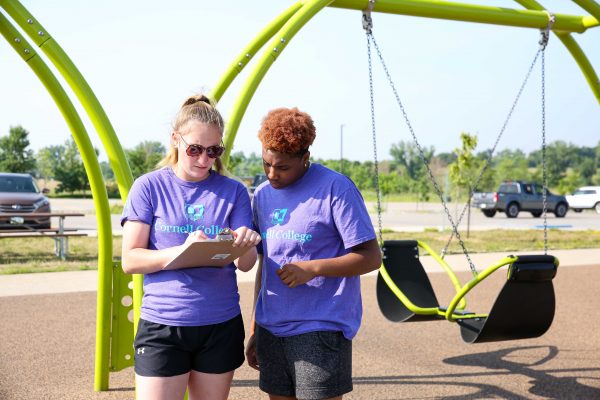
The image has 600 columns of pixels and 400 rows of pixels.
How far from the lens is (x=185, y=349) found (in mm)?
2271

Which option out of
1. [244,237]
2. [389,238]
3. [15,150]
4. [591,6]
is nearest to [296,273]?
[244,237]

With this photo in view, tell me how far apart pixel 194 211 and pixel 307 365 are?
677 mm

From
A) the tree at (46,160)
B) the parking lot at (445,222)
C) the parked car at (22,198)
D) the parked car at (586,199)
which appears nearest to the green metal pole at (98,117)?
the parked car at (22,198)

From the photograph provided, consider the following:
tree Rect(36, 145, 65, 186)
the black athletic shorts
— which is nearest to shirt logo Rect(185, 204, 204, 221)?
the black athletic shorts

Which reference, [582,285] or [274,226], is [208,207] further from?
[582,285]

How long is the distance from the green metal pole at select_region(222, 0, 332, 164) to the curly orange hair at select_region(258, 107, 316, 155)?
136cm

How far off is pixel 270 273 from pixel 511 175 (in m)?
62.3

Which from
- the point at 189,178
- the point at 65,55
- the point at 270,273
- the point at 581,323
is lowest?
the point at 581,323

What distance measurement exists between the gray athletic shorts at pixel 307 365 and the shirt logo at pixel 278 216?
41 cm

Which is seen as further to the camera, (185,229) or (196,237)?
(185,229)

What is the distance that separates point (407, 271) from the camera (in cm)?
577

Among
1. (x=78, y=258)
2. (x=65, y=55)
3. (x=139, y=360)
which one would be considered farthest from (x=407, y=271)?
(x=78, y=258)

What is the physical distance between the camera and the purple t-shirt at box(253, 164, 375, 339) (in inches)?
93.3

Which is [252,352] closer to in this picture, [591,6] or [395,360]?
[395,360]
